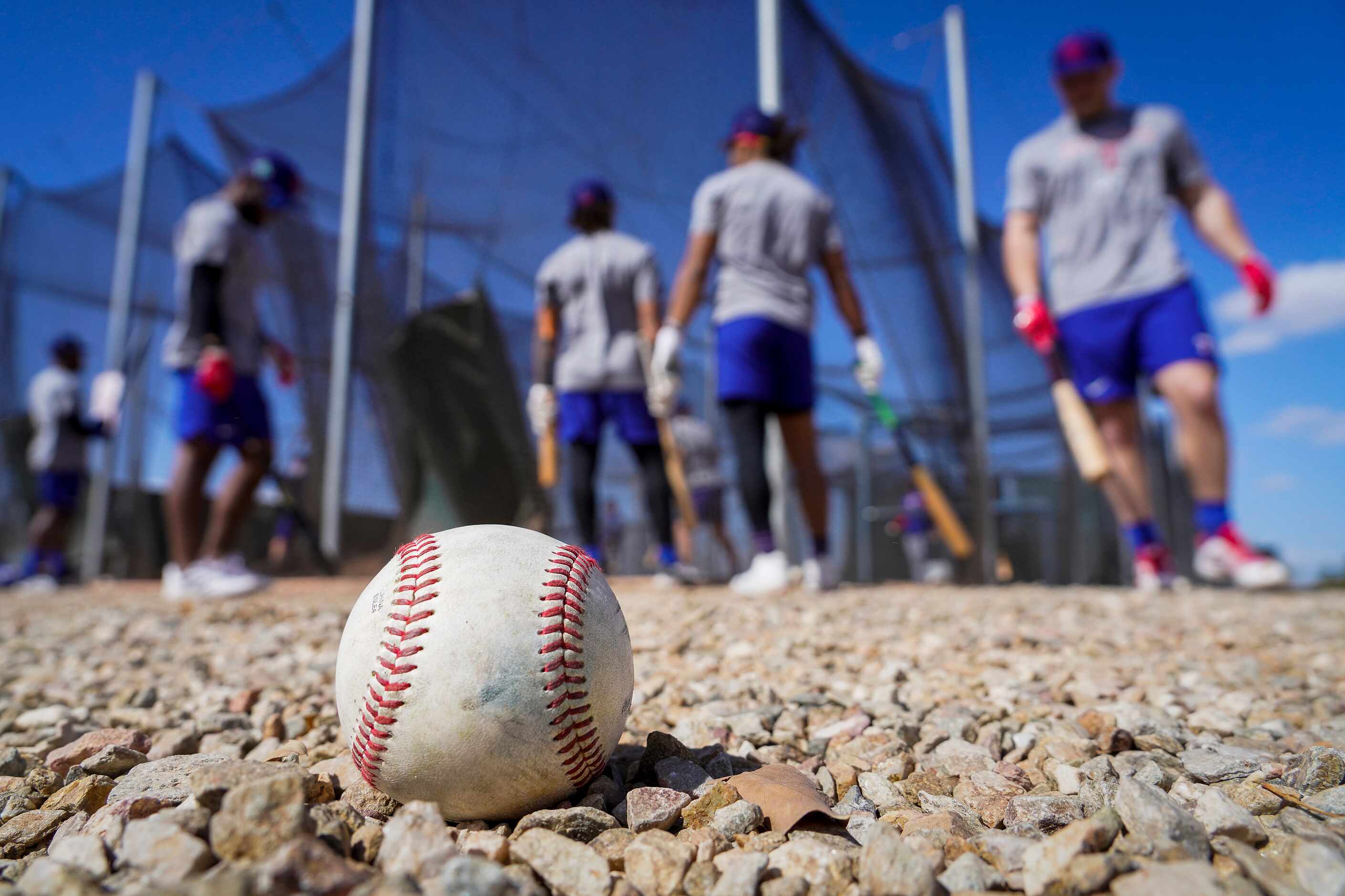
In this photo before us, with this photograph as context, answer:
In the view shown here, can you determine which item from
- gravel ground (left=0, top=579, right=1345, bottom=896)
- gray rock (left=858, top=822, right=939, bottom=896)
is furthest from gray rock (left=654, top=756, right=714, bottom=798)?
gray rock (left=858, top=822, right=939, bottom=896)

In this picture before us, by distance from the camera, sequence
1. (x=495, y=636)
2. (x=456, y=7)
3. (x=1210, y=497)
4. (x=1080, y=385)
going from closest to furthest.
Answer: (x=495, y=636)
(x=1210, y=497)
(x=1080, y=385)
(x=456, y=7)

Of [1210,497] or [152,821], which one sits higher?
[1210,497]

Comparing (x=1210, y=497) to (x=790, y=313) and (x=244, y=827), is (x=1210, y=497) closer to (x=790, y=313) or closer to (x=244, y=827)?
(x=790, y=313)

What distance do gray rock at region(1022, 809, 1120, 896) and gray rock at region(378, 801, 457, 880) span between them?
25.1 inches

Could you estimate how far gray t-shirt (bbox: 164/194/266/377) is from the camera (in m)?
3.83

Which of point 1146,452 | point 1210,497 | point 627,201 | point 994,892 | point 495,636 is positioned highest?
point 627,201

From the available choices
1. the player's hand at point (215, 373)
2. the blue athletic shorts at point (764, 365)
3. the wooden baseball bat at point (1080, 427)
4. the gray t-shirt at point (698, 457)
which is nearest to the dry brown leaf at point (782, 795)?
the blue athletic shorts at point (764, 365)

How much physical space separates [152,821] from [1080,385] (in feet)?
13.3

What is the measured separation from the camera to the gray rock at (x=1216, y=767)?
122cm

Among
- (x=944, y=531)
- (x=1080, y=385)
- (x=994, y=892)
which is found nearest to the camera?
(x=994, y=892)

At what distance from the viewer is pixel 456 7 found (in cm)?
633

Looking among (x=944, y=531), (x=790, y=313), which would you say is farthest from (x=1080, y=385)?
(x=790, y=313)

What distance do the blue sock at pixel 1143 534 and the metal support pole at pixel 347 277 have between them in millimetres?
5108

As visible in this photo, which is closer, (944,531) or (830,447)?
(944,531)
